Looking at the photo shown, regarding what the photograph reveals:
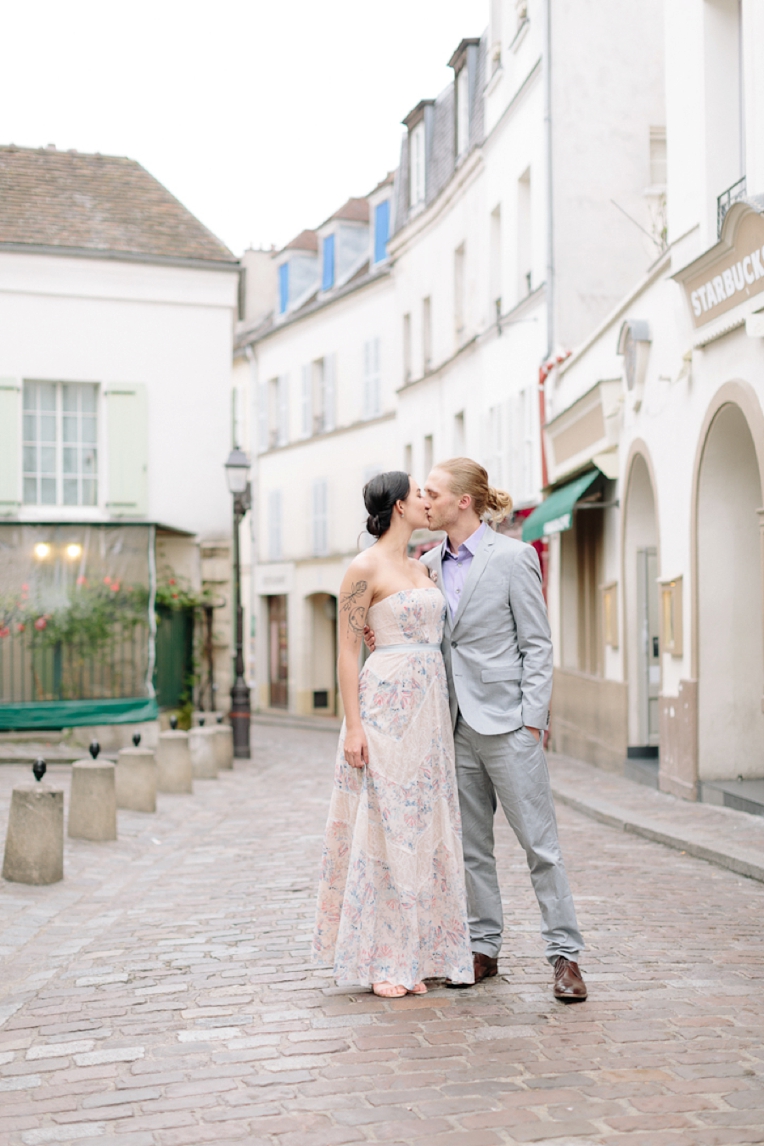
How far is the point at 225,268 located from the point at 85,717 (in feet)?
23.7

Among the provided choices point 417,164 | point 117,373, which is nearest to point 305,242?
point 417,164

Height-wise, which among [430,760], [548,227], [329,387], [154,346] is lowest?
[430,760]

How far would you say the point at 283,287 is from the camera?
115 feet

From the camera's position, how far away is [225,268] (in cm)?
1992

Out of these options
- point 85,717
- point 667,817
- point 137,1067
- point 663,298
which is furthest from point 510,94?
point 137,1067

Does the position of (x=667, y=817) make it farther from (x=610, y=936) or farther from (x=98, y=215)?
(x=98, y=215)

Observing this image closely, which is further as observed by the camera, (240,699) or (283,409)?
(283,409)

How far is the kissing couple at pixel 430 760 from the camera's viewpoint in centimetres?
495

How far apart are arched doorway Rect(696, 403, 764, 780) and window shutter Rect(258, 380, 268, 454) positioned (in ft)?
79.9

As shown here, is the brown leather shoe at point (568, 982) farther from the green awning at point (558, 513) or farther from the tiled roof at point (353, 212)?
the tiled roof at point (353, 212)

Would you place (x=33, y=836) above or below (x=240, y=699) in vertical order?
below

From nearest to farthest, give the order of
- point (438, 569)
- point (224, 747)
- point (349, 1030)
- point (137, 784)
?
point (349, 1030), point (438, 569), point (137, 784), point (224, 747)

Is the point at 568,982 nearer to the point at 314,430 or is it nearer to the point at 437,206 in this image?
the point at 437,206

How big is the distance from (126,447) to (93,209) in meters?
3.79
